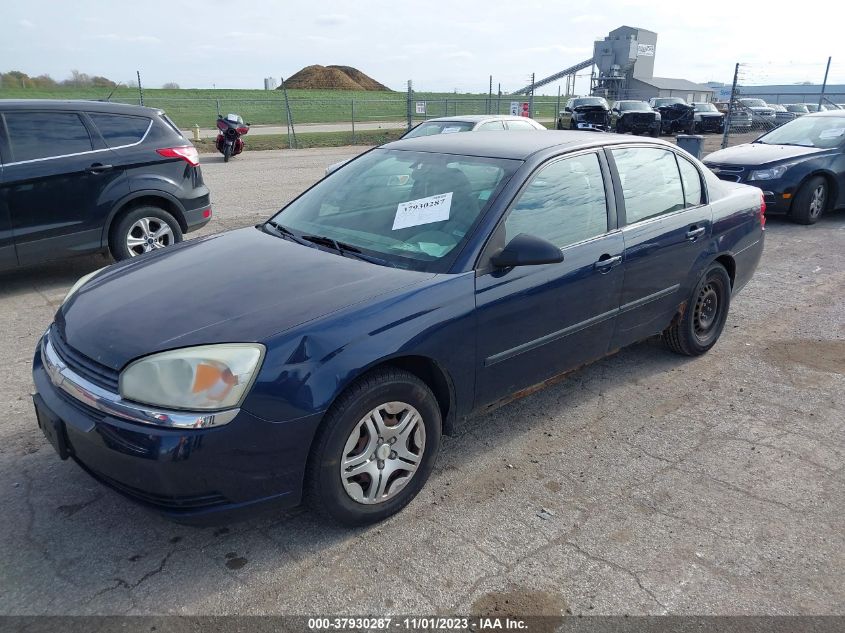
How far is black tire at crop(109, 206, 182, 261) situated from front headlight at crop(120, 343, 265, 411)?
4.02 meters

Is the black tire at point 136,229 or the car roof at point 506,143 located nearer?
the car roof at point 506,143

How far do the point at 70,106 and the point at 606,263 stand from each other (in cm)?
534

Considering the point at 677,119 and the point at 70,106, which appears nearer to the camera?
the point at 70,106

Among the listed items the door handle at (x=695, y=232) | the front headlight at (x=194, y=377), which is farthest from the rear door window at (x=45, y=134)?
the door handle at (x=695, y=232)

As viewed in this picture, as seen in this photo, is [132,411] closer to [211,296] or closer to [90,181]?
[211,296]

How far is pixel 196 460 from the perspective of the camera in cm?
238

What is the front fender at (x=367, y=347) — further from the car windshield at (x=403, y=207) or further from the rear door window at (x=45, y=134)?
the rear door window at (x=45, y=134)

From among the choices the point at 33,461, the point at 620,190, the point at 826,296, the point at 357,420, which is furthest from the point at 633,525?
the point at 826,296

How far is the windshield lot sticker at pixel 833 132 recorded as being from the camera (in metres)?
9.90

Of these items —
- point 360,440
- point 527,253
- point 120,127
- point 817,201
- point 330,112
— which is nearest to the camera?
point 360,440

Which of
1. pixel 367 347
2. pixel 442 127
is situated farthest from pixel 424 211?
pixel 442 127

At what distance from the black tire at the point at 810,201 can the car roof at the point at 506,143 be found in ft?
21.5

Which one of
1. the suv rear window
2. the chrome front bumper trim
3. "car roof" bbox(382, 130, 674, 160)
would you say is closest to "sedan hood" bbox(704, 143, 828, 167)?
"car roof" bbox(382, 130, 674, 160)

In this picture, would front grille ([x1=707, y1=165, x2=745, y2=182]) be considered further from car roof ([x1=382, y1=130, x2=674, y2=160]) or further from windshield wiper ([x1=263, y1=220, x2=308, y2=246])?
windshield wiper ([x1=263, y1=220, x2=308, y2=246])
